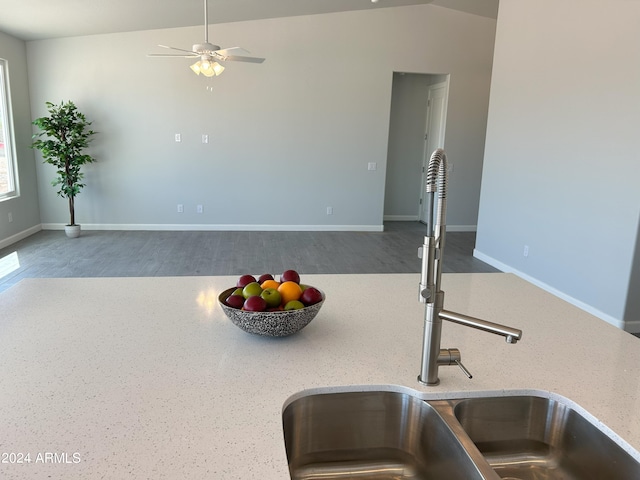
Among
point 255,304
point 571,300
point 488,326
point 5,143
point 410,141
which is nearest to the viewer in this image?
point 488,326

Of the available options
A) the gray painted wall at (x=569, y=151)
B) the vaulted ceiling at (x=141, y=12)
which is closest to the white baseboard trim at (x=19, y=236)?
the vaulted ceiling at (x=141, y=12)

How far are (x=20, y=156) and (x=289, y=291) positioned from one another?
6.53 meters

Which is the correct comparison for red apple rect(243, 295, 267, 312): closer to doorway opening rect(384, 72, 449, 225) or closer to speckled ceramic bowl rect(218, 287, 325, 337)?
speckled ceramic bowl rect(218, 287, 325, 337)

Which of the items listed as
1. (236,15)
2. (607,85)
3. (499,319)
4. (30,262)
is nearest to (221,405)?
(499,319)

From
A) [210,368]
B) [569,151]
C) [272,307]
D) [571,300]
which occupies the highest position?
[569,151]

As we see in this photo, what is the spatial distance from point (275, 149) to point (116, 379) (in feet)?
20.5

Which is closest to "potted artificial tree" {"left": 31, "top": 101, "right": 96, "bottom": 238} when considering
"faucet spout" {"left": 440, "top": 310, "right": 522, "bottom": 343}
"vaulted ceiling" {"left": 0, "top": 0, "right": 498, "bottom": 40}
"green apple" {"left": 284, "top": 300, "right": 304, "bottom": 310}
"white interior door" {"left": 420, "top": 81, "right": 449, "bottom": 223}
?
"vaulted ceiling" {"left": 0, "top": 0, "right": 498, "bottom": 40}

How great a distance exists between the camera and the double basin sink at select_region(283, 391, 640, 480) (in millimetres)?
1094

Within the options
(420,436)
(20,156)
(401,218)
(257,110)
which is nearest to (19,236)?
(20,156)

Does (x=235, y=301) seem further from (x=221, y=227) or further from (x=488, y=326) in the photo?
(x=221, y=227)

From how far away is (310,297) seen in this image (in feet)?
4.35

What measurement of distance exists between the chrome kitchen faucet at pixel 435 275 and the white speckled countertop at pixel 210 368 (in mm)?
106

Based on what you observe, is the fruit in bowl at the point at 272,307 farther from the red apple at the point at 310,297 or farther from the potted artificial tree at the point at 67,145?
the potted artificial tree at the point at 67,145

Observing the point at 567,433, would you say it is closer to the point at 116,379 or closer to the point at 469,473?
the point at 469,473
